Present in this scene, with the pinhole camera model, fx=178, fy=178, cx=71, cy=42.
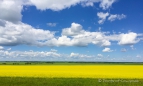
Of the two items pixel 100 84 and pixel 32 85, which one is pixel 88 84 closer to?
pixel 100 84

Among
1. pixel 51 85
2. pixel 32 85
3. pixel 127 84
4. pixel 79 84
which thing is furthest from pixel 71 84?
pixel 127 84

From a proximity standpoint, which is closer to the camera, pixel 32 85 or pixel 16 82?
pixel 32 85

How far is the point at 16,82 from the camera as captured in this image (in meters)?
22.4

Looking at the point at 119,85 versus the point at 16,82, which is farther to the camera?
the point at 16,82

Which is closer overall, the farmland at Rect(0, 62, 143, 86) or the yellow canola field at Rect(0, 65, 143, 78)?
the farmland at Rect(0, 62, 143, 86)

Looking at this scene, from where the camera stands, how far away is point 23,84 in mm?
21391

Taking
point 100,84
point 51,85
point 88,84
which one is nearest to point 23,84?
point 51,85

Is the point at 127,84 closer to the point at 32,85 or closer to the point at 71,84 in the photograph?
the point at 71,84

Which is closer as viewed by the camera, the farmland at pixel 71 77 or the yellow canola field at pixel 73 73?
the farmland at pixel 71 77

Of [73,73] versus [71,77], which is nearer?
[71,77]

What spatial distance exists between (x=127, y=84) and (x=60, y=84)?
8.14 m

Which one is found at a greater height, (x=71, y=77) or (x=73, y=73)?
(x=73, y=73)

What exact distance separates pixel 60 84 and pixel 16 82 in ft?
18.5

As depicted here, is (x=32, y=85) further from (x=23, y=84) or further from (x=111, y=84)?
(x=111, y=84)
